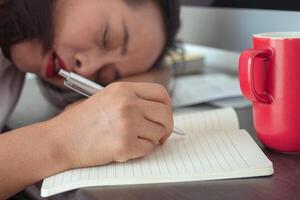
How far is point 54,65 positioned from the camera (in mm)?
761

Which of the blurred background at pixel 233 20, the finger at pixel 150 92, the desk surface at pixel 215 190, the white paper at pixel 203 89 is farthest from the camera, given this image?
the white paper at pixel 203 89

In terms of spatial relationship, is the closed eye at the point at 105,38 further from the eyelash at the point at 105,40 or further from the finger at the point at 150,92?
the finger at the point at 150,92

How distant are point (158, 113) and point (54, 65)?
33 centimetres

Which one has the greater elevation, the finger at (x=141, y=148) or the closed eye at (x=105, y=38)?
the closed eye at (x=105, y=38)

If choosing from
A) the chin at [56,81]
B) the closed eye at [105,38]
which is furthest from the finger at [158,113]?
the chin at [56,81]

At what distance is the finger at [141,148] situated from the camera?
449 millimetres

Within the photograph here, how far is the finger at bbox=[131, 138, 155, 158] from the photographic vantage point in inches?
17.7

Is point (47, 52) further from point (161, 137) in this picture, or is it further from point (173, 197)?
point (173, 197)

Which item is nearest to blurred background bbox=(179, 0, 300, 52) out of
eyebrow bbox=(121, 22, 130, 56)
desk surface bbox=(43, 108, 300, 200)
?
eyebrow bbox=(121, 22, 130, 56)

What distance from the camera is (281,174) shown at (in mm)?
418

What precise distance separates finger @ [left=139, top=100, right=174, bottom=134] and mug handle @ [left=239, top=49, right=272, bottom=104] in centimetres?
9

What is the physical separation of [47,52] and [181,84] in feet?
1.08

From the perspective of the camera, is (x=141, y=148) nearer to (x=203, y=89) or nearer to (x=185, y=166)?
(x=185, y=166)

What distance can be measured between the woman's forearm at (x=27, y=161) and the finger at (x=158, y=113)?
0.32 feet
